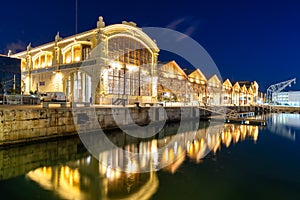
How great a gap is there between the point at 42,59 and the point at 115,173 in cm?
2626

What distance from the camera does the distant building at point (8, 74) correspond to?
23.7m

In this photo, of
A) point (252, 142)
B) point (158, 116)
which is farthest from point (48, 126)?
point (252, 142)

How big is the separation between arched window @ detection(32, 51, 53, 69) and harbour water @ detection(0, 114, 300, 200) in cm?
1822

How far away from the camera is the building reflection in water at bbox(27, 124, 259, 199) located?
22.1ft

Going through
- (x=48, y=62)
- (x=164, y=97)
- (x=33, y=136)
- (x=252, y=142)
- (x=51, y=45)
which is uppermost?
(x=51, y=45)

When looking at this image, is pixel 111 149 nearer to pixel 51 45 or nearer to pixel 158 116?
pixel 158 116

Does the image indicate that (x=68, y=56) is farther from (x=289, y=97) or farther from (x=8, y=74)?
(x=289, y=97)

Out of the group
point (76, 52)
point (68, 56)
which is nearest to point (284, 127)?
point (76, 52)

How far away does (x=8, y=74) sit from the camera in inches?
954

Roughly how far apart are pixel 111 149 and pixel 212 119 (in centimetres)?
1939

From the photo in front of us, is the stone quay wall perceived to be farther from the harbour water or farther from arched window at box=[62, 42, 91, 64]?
arched window at box=[62, 42, 91, 64]

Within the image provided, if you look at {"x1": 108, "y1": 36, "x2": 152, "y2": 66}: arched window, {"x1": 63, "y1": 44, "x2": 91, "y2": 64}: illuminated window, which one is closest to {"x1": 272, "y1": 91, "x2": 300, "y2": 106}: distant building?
{"x1": 108, "y1": 36, "x2": 152, "y2": 66}: arched window

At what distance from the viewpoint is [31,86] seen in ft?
96.6

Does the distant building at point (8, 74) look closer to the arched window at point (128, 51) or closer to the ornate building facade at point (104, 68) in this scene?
the ornate building facade at point (104, 68)
